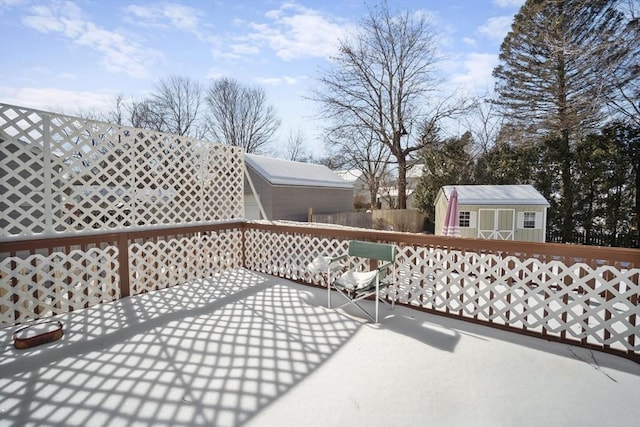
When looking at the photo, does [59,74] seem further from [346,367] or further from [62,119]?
[346,367]

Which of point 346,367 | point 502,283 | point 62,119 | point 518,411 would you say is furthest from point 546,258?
point 62,119

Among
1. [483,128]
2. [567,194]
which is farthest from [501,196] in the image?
[483,128]

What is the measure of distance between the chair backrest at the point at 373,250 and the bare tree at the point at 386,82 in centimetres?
1230

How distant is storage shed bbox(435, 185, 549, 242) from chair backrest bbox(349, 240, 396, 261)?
831cm

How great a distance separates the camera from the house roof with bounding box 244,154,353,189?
1085 centimetres

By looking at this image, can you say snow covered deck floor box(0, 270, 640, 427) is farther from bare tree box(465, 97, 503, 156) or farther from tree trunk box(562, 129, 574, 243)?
bare tree box(465, 97, 503, 156)

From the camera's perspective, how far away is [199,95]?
2055 cm

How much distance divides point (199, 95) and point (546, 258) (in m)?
22.1

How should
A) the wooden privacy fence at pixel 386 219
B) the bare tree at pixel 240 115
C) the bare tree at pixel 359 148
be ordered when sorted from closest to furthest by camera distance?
the wooden privacy fence at pixel 386 219
the bare tree at pixel 359 148
the bare tree at pixel 240 115

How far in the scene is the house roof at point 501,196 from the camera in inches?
426

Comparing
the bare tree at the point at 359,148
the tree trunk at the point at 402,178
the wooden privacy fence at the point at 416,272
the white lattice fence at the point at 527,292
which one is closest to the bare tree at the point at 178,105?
the bare tree at the point at 359,148

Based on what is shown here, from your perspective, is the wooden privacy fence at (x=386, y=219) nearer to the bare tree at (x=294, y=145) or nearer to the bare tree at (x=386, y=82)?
the bare tree at (x=386, y=82)

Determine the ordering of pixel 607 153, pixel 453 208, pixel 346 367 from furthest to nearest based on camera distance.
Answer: pixel 607 153 → pixel 453 208 → pixel 346 367

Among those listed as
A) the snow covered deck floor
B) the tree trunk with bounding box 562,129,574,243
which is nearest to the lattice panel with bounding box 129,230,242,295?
the snow covered deck floor
